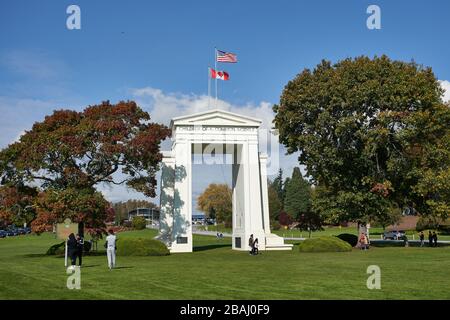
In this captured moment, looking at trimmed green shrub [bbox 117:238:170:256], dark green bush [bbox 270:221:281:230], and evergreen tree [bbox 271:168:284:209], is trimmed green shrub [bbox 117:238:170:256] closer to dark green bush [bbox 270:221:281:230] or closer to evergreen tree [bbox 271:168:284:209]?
dark green bush [bbox 270:221:281:230]

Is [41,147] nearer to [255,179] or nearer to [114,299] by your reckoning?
[255,179]

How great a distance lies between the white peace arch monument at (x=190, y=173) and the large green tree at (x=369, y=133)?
4.03 meters

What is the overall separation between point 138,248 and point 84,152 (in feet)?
25.9

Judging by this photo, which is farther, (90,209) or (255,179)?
(255,179)

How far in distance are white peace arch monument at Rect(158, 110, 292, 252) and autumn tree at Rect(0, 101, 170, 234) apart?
19.3ft

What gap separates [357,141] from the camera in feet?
147

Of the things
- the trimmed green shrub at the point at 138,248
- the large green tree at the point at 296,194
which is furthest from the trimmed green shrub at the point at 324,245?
the large green tree at the point at 296,194

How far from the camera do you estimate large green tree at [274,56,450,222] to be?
42.4m

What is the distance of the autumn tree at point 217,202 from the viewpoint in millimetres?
120419

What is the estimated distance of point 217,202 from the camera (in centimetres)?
13350

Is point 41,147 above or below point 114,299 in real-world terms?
above

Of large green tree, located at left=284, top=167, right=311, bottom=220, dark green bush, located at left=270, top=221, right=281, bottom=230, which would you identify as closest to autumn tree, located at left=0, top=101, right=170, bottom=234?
dark green bush, located at left=270, top=221, right=281, bottom=230
